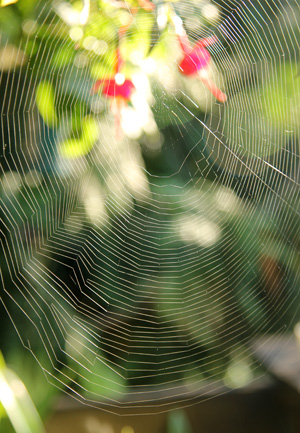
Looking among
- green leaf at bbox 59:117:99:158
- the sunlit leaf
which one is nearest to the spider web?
green leaf at bbox 59:117:99:158

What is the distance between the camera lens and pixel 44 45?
107 centimetres

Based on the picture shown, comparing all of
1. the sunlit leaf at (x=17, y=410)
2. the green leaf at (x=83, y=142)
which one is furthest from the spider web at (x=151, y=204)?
the sunlit leaf at (x=17, y=410)

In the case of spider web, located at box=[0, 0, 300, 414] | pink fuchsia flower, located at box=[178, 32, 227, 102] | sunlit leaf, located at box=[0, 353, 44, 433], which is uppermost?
pink fuchsia flower, located at box=[178, 32, 227, 102]

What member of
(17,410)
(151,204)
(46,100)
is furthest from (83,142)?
(17,410)

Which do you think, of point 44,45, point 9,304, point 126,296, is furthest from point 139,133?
point 9,304

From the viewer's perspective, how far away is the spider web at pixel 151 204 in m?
1.12

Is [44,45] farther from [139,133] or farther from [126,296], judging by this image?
[126,296]

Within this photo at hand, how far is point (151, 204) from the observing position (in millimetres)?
1424

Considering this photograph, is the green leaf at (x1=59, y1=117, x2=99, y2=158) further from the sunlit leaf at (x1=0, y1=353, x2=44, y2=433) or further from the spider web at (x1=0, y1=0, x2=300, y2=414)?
Result: the sunlit leaf at (x1=0, y1=353, x2=44, y2=433)

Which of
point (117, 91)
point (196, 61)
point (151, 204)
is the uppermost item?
point (196, 61)

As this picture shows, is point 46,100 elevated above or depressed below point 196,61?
below

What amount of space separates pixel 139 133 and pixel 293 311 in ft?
2.24

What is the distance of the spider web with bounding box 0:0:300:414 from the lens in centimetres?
112

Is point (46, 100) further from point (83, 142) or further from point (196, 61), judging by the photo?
point (196, 61)
